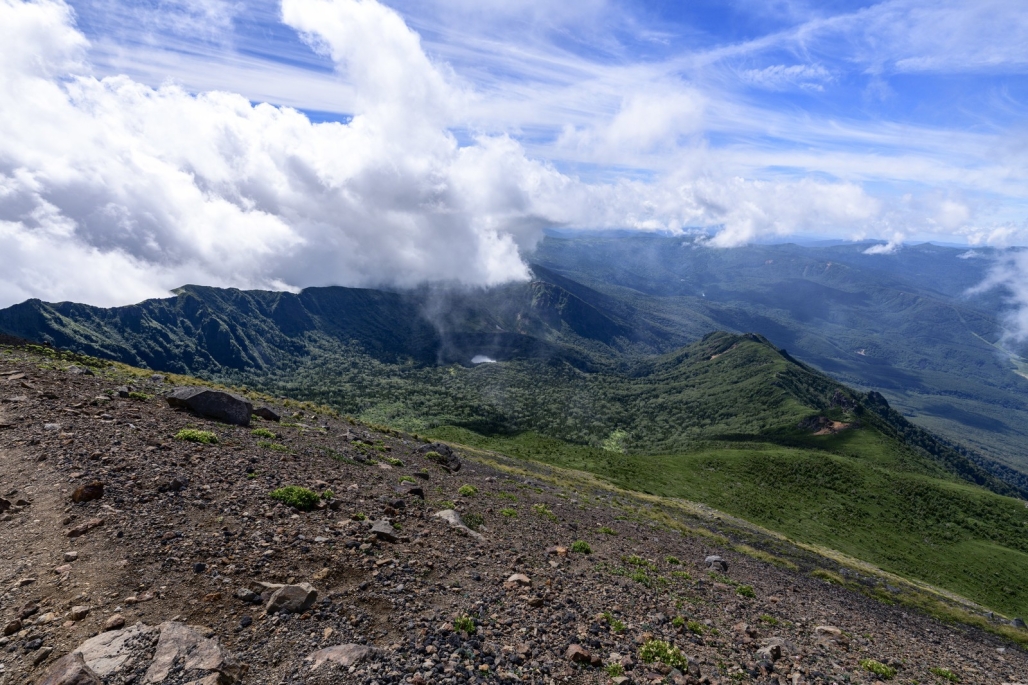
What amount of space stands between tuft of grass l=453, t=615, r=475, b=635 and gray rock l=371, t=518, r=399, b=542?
5046 millimetres

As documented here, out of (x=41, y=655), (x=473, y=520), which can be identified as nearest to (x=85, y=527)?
(x=41, y=655)

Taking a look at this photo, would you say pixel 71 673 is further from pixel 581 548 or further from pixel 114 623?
pixel 581 548

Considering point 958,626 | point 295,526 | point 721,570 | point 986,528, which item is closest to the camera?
point 295,526

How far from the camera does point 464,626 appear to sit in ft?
41.8

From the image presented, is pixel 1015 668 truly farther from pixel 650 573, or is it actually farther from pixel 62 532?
pixel 62 532

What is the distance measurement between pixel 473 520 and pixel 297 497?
28.0 feet

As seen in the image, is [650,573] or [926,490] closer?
[650,573]

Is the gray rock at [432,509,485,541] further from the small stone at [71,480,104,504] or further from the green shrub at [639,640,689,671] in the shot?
the small stone at [71,480,104,504]

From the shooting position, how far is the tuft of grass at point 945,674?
57.2 ft

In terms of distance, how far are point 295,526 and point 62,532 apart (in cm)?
615

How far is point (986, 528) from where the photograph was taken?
103 meters

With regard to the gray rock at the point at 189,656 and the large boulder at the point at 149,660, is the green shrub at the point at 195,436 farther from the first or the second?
the gray rock at the point at 189,656

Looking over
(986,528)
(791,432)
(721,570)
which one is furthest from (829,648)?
(791,432)

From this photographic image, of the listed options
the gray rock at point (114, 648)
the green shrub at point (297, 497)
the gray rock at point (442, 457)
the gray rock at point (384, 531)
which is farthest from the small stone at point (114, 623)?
the gray rock at point (442, 457)
